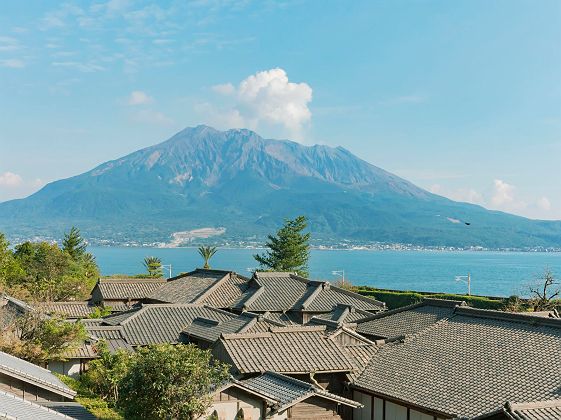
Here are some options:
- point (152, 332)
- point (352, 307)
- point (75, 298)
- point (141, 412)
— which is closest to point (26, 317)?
point (152, 332)

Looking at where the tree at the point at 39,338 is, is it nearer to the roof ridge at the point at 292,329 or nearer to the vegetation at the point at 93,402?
the vegetation at the point at 93,402

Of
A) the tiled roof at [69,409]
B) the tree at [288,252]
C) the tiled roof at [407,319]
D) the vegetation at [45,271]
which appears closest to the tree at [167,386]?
the tiled roof at [69,409]

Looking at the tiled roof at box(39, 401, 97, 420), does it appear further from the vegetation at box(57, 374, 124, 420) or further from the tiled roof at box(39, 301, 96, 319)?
the tiled roof at box(39, 301, 96, 319)

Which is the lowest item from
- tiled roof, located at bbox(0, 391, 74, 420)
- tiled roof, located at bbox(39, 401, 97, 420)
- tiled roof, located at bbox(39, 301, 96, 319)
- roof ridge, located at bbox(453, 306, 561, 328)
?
tiled roof, located at bbox(39, 301, 96, 319)

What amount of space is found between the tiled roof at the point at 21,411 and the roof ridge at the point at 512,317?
1424cm

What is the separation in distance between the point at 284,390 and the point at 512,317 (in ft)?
27.2

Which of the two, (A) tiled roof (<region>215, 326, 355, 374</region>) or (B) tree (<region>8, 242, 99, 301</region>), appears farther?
(B) tree (<region>8, 242, 99, 301</region>)

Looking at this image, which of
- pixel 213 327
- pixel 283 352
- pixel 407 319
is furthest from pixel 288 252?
pixel 283 352

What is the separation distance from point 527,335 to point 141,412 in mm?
11802

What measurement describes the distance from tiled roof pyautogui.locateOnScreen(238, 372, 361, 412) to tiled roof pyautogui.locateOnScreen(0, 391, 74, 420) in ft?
18.1

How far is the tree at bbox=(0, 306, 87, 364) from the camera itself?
22078 mm

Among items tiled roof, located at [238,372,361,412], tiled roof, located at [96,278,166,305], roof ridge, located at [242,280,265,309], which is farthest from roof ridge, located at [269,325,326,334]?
tiled roof, located at [96,278,166,305]

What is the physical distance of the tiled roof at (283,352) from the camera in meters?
19.4

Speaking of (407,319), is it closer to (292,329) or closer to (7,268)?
(292,329)
